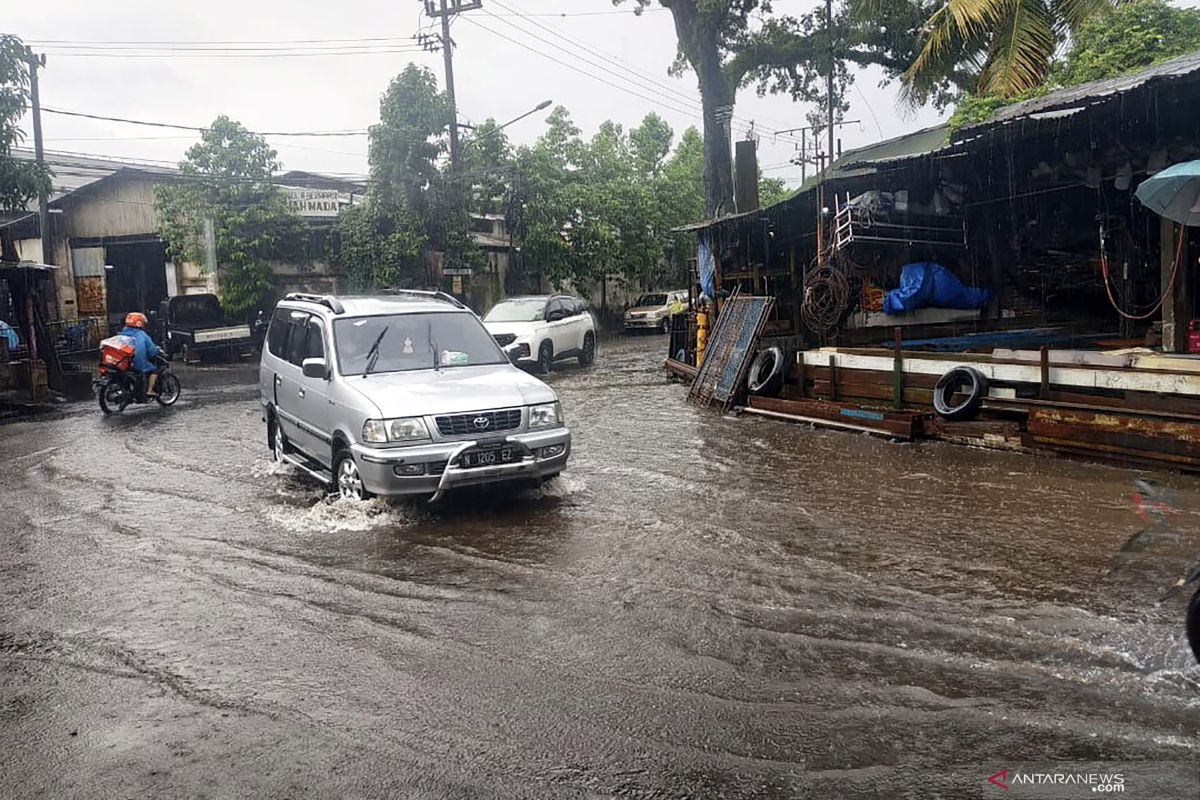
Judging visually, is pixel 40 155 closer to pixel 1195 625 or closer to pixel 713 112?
pixel 713 112

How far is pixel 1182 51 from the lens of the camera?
16.5 m

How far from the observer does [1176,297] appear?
1091 cm

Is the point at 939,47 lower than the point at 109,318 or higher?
higher

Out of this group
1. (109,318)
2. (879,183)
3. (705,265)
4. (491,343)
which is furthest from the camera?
(109,318)

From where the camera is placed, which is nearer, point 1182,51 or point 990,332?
point 990,332

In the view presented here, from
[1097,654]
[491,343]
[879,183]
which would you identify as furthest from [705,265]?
[1097,654]

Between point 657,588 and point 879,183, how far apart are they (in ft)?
33.2

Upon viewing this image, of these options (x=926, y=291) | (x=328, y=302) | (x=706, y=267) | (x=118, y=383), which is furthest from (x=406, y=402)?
(x=706, y=267)

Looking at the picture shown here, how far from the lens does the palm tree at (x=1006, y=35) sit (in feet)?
54.0

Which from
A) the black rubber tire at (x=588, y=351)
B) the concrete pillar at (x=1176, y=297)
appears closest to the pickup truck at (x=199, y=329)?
the black rubber tire at (x=588, y=351)

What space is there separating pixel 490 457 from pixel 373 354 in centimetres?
166

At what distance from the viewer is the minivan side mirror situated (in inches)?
320

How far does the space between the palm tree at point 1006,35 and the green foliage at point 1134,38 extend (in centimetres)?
38

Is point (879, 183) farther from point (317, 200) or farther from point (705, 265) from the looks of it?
point (317, 200)
